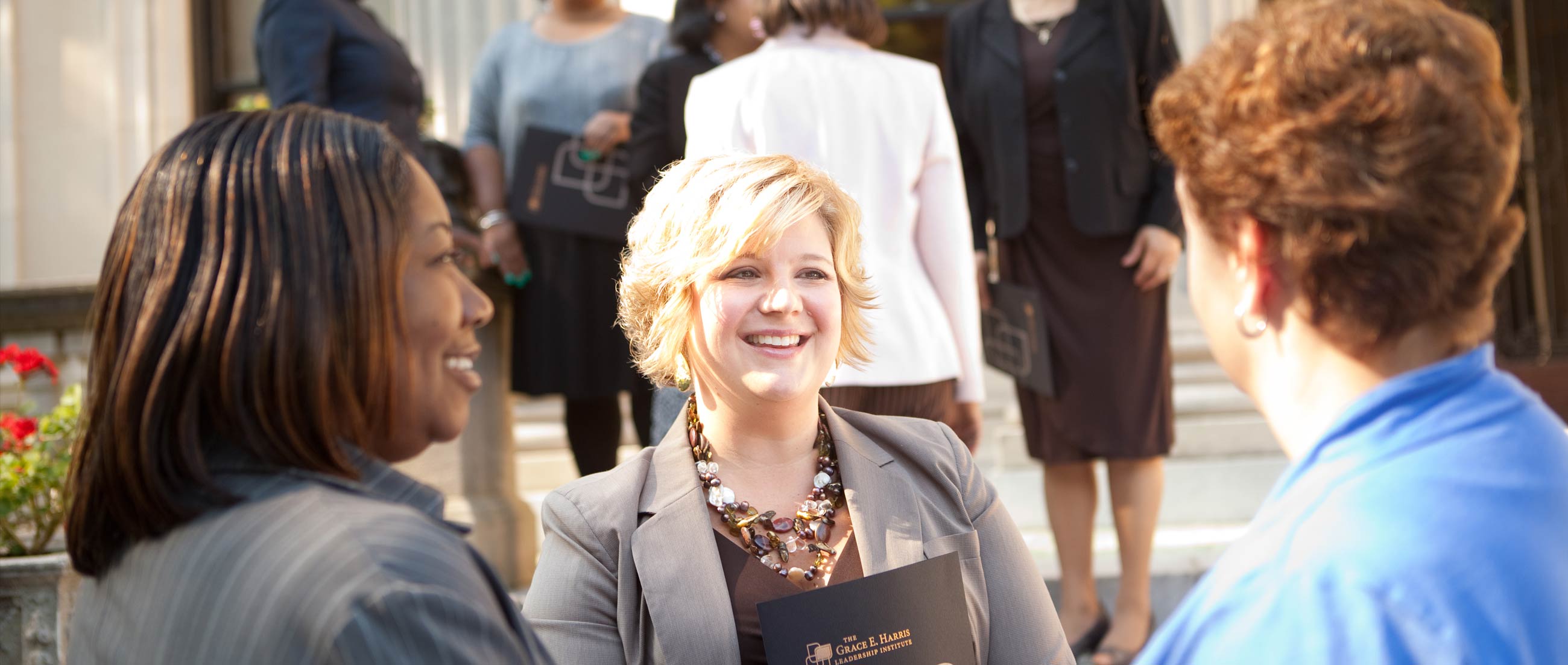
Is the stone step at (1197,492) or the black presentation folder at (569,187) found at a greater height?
the black presentation folder at (569,187)

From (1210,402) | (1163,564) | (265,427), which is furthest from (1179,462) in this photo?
(265,427)

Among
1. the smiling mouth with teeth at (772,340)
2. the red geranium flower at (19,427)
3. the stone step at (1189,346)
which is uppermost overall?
the smiling mouth with teeth at (772,340)

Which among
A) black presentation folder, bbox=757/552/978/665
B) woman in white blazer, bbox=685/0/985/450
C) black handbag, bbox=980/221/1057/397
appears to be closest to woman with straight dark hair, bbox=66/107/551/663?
black presentation folder, bbox=757/552/978/665

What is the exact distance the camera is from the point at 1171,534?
4.33 meters

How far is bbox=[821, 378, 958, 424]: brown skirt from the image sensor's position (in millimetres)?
2900

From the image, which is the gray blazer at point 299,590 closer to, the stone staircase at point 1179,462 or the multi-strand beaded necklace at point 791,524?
the multi-strand beaded necklace at point 791,524

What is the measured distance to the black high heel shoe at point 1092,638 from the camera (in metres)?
3.40

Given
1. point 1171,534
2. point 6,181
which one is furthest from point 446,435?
point 6,181

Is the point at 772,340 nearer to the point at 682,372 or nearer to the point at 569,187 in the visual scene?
the point at 682,372

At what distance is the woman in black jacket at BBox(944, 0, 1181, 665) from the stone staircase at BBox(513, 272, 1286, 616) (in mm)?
418

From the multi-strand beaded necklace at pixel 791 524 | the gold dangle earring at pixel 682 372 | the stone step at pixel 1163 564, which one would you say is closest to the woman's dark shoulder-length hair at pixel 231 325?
the multi-strand beaded necklace at pixel 791 524

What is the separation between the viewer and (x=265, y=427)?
1.11 metres

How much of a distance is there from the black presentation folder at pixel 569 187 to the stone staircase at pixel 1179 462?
3.45 feet

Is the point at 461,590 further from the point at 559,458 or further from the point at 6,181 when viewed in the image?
the point at 6,181
